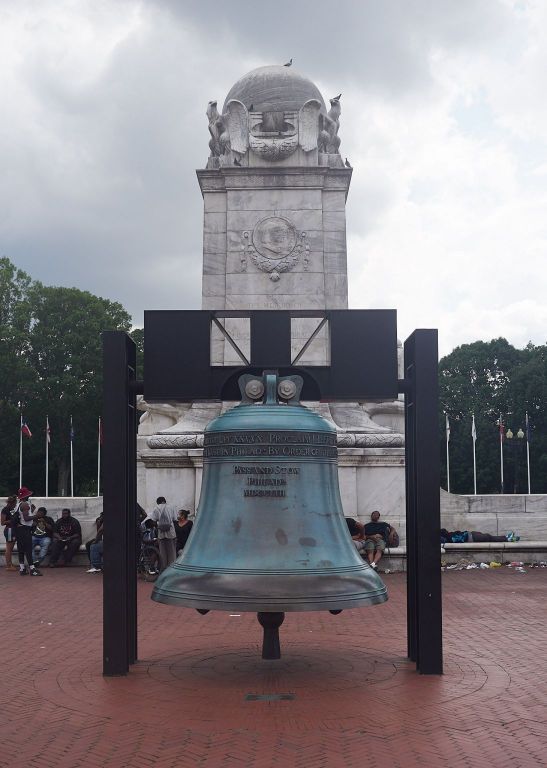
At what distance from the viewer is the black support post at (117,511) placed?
26.8 feet

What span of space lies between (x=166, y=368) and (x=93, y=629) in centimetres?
459

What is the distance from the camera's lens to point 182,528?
16953 mm

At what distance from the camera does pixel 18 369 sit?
50938mm

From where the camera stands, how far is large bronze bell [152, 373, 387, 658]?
6.89 m

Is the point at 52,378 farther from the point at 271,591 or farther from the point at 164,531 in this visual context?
the point at 271,591

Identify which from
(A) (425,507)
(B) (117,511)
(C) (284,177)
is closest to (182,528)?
(B) (117,511)

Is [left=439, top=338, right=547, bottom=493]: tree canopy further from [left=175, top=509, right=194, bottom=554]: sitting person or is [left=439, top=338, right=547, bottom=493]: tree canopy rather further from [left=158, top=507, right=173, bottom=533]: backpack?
[left=158, top=507, right=173, bottom=533]: backpack

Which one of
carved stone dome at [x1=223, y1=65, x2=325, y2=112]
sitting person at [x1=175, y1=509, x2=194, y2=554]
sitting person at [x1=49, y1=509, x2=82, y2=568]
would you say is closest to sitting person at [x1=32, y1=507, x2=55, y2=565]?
sitting person at [x1=49, y1=509, x2=82, y2=568]

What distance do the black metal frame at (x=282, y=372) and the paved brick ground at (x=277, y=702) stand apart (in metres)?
0.70

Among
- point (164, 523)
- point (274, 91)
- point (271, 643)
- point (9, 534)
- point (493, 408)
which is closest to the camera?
point (271, 643)

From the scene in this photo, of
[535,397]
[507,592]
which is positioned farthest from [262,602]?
[535,397]

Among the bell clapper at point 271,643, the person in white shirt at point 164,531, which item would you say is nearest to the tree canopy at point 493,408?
the person in white shirt at point 164,531

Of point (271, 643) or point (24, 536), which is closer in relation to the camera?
point (271, 643)

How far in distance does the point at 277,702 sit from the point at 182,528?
9.94 m
